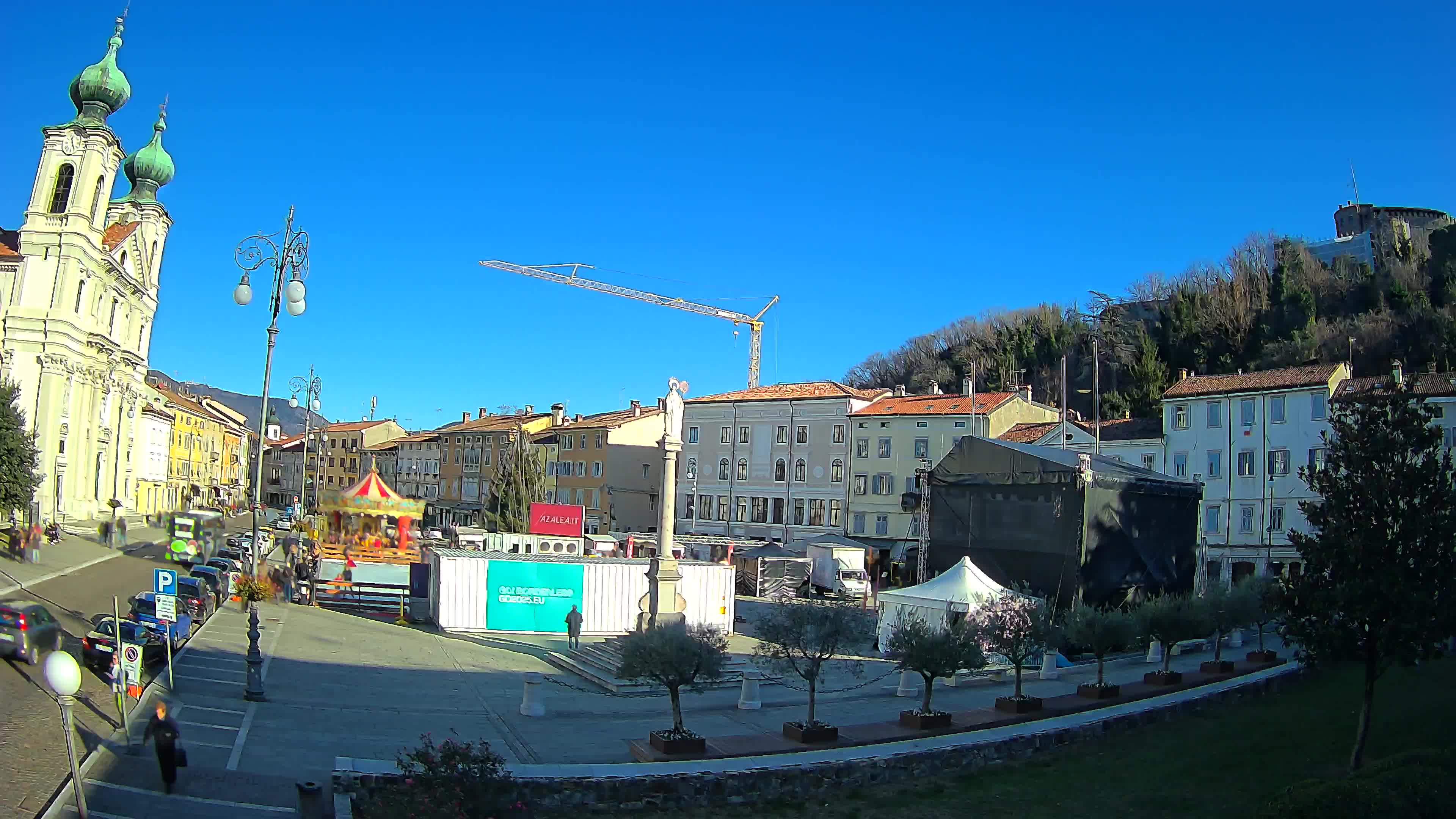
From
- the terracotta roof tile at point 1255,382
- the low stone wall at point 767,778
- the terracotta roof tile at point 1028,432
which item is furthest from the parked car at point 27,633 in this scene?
the terracotta roof tile at point 1255,382

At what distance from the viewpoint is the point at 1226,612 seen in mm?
23250

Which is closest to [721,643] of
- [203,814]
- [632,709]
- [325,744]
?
[632,709]

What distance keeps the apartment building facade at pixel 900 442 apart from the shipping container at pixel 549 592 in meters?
27.8

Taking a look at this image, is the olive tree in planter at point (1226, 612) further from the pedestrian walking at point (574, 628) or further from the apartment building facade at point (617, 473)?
the apartment building facade at point (617, 473)

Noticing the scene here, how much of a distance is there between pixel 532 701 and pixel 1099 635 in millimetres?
11436

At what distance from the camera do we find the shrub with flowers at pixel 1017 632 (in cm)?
1822

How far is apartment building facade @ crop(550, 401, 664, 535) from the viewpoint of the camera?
7088 centimetres

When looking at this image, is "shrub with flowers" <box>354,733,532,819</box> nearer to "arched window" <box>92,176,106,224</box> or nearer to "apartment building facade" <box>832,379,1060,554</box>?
"apartment building facade" <box>832,379,1060,554</box>

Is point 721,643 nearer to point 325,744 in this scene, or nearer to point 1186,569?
point 325,744

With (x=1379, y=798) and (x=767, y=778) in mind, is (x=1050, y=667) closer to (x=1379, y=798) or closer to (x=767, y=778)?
(x=767, y=778)

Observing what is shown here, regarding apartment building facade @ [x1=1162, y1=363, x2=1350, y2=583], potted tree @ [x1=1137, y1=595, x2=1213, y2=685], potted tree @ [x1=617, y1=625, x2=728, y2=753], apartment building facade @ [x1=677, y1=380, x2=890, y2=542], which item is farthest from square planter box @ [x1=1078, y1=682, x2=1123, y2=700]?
apartment building facade @ [x1=677, y1=380, x2=890, y2=542]

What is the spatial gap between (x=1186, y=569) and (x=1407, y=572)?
2156 cm

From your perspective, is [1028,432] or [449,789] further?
[1028,432]

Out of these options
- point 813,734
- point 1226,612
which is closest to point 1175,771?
point 813,734
